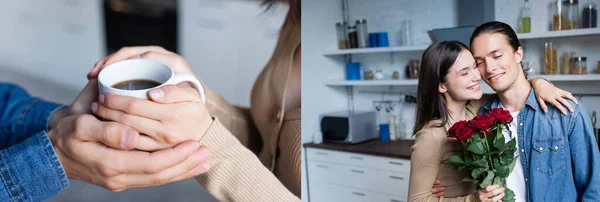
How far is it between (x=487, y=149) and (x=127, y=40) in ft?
2.08

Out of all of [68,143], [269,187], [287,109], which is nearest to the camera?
[68,143]

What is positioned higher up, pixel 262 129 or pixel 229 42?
pixel 229 42

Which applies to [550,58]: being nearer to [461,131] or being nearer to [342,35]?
[461,131]

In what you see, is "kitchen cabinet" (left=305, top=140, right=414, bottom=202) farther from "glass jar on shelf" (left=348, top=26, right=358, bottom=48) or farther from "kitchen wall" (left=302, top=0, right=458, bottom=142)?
"glass jar on shelf" (left=348, top=26, right=358, bottom=48)

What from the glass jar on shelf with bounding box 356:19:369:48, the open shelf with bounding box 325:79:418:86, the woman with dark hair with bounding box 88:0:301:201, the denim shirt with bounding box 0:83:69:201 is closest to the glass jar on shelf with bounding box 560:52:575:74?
the open shelf with bounding box 325:79:418:86

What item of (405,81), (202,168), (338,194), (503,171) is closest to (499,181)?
(503,171)

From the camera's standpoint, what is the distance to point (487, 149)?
28.4 inches

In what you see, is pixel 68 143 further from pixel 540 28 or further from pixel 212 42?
pixel 540 28

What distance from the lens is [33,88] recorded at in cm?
84

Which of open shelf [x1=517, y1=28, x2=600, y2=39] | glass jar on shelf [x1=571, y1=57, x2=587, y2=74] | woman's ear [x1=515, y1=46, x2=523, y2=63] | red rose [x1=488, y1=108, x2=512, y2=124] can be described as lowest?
red rose [x1=488, y1=108, x2=512, y2=124]

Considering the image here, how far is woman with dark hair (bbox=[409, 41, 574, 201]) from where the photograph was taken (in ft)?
2.49

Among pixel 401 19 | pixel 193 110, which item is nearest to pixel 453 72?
pixel 401 19

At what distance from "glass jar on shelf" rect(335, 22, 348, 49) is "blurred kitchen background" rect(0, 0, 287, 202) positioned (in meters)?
0.11

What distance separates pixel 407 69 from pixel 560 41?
0.25 metres
